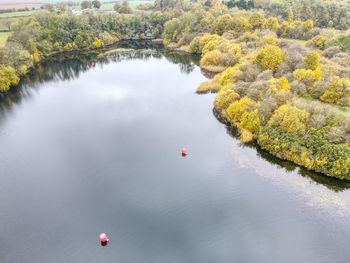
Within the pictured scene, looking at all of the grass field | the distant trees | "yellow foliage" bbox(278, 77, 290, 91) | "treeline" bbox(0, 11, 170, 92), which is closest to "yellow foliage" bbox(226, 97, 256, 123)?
"yellow foliage" bbox(278, 77, 290, 91)

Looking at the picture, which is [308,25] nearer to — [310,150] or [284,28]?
[284,28]

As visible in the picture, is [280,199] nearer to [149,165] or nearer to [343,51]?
[149,165]

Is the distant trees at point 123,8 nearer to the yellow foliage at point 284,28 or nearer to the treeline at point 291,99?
the treeline at point 291,99

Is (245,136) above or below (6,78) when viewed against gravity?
below

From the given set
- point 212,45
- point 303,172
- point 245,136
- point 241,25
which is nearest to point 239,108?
point 245,136

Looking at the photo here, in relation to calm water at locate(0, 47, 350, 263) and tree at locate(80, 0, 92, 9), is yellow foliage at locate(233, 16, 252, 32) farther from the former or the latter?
tree at locate(80, 0, 92, 9)

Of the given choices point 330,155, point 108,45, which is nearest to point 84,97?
point 330,155
